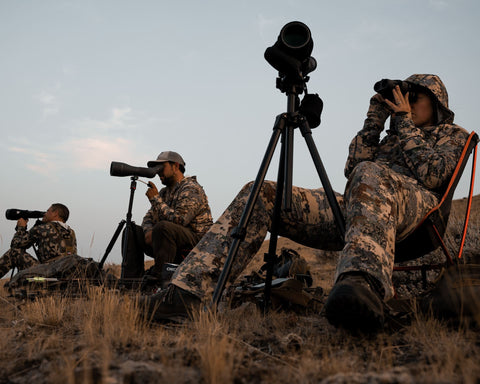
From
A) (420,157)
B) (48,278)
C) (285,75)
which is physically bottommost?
(48,278)

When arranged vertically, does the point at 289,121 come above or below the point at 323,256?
above

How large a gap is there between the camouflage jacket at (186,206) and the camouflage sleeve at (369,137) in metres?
2.98

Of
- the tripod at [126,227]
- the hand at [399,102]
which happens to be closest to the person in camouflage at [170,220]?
the tripod at [126,227]

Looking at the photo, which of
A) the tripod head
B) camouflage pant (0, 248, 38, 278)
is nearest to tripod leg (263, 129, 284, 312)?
the tripod head

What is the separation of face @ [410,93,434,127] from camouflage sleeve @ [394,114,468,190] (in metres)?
0.30

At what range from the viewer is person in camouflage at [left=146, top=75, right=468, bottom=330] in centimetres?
176

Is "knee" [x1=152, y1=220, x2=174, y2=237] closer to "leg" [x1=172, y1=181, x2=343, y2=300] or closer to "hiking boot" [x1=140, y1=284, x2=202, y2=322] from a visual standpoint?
"leg" [x1=172, y1=181, x2=343, y2=300]

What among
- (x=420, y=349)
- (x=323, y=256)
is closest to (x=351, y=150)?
(x=420, y=349)

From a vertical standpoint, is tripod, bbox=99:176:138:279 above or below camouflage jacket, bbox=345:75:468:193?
below

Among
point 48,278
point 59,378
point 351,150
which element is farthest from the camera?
point 48,278

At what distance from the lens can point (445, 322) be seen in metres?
1.75

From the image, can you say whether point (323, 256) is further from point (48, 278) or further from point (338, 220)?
point (338, 220)

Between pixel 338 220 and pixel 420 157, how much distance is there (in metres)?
0.73

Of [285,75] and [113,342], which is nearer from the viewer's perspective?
[113,342]
